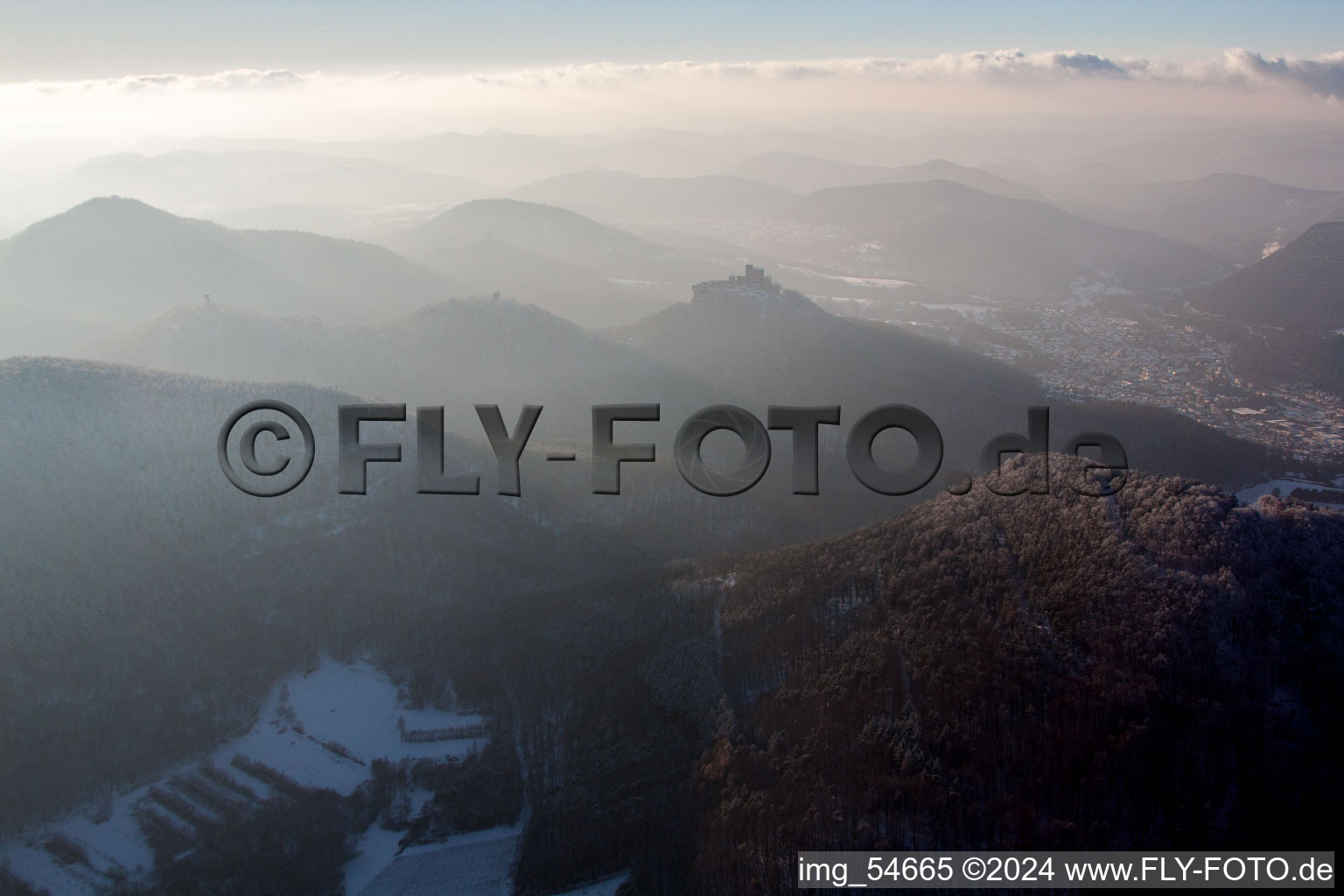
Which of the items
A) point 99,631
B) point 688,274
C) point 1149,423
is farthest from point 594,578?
point 688,274

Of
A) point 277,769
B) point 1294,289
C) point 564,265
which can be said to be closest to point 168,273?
point 564,265

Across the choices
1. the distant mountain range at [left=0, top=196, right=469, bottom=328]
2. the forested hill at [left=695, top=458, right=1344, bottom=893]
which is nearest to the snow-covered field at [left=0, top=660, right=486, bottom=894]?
the forested hill at [left=695, top=458, right=1344, bottom=893]

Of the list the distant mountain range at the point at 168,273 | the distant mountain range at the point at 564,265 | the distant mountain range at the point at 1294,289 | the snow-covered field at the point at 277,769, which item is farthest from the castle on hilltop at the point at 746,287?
the distant mountain range at the point at 1294,289

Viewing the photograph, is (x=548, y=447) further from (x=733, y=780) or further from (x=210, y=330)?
(x=210, y=330)

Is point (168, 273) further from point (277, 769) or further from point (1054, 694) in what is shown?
point (1054, 694)

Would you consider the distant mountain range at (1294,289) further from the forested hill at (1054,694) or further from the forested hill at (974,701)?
the forested hill at (974,701)
